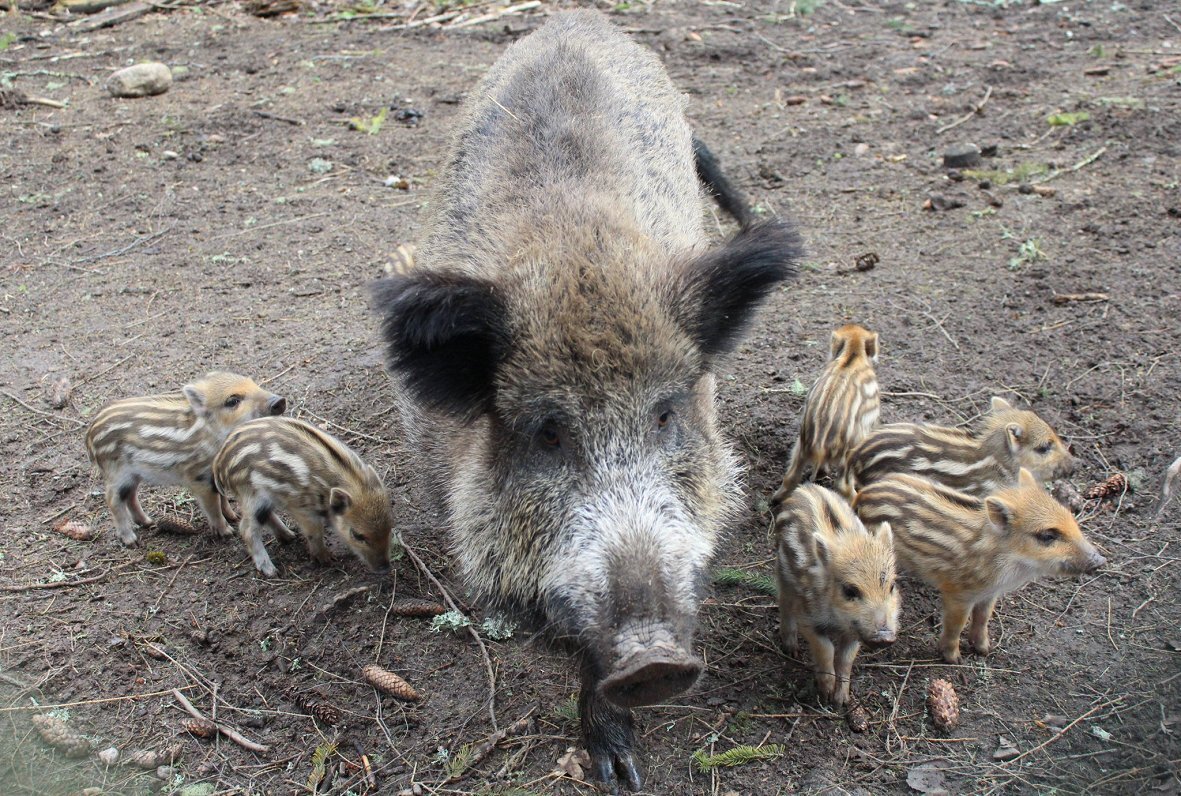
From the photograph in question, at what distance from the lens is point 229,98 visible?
30.3 feet

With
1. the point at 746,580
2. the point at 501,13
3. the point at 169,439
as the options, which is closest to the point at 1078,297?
the point at 746,580

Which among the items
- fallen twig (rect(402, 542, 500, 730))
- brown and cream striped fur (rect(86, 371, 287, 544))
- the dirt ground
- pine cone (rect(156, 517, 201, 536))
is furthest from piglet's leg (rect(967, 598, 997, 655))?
pine cone (rect(156, 517, 201, 536))

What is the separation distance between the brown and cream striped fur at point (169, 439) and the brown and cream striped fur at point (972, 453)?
9.09 feet

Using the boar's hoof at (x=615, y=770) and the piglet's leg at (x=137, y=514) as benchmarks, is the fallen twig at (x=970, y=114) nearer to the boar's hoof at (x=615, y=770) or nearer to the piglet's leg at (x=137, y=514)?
the boar's hoof at (x=615, y=770)

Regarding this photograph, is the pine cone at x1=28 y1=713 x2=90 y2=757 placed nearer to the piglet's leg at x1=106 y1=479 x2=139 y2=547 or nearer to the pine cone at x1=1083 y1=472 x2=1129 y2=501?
the piglet's leg at x1=106 y1=479 x2=139 y2=547

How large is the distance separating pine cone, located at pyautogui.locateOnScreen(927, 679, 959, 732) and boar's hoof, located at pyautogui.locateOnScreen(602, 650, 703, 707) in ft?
3.93

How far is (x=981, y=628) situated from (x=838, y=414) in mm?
1071

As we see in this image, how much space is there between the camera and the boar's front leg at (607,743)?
3.39m

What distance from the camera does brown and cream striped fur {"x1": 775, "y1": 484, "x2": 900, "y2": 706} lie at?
3301mm

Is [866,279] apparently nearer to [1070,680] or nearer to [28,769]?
[1070,680]

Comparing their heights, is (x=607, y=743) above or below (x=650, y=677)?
below

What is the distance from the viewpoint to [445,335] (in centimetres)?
316

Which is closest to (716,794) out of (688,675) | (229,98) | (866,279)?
(688,675)

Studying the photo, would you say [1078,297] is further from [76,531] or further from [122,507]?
[76,531]
